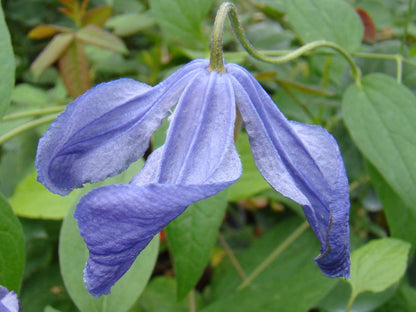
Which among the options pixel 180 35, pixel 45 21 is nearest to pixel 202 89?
pixel 180 35

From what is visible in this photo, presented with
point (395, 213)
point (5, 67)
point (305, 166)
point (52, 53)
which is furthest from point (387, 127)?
point (52, 53)

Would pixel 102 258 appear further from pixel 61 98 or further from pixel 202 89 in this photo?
pixel 61 98

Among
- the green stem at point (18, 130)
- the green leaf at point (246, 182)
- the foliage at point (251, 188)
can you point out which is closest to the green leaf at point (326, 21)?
the foliage at point (251, 188)

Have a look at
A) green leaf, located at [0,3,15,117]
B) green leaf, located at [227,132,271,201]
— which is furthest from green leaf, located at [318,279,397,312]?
green leaf, located at [0,3,15,117]

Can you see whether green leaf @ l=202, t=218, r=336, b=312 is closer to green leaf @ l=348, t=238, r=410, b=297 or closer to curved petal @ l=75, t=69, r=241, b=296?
green leaf @ l=348, t=238, r=410, b=297

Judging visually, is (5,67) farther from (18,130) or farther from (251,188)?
(251,188)

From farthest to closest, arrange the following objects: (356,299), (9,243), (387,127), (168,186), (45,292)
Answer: (45,292) < (356,299) < (387,127) < (9,243) < (168,186)

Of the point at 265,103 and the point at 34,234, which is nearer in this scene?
the point at 265,103

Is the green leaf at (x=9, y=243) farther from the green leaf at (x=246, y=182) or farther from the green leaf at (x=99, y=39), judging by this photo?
the green leaf at (x=99, y=39)
